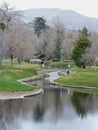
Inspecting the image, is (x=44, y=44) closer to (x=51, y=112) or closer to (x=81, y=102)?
(x=81, y=102)

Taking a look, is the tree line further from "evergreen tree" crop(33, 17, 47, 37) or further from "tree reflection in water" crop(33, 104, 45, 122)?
"tree reflection in water" crop(33, 104, 45, 122)

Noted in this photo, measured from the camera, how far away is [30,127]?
26.9 meters

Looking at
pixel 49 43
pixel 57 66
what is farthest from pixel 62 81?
pixel 49 43

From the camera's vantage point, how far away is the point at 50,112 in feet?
111

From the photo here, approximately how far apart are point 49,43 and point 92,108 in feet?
272

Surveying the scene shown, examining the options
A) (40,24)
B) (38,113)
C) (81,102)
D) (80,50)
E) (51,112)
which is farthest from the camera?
(40,24)

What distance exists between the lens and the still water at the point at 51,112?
27.8m

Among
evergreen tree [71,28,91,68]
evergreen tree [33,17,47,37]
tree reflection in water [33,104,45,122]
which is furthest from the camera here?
evergreen tree [33,17,47,37]

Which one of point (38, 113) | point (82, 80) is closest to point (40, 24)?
point (82, 80)

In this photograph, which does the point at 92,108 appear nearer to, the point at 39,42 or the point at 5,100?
the point at 5,100

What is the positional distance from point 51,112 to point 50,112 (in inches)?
4.0

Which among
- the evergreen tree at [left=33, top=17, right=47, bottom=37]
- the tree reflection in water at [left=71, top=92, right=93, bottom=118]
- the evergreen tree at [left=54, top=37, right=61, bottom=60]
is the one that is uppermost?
the evergreen tree at [left=33, top=17, right=47, bottom=37]

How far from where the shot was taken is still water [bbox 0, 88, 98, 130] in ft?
91.3

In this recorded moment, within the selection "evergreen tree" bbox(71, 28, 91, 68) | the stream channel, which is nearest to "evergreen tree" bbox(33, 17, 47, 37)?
"evergreen tree" bbox(71, 28, 91, 68)
